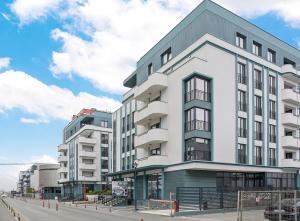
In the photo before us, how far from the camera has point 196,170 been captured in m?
42.3

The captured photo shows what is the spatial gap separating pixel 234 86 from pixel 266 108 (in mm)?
6225

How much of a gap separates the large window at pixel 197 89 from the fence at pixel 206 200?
1007 cm

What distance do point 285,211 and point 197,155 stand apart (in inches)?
816

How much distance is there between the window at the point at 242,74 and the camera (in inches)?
1859

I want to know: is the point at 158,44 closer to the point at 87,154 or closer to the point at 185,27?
the point at 185,27

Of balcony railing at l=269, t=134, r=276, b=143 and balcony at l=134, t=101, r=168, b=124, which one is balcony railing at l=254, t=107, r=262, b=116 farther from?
balcony at l=134, t=101, r=168, b=124

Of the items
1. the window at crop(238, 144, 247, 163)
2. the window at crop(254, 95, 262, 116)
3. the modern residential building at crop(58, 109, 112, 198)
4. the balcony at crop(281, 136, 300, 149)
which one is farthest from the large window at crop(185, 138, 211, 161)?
the modern residential building at crop(58, 109, 112, 198)

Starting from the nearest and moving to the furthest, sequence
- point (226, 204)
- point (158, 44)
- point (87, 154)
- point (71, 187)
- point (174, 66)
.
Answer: point (226, 204), point (174, 66), point (158, 44), point (87, 154), point (71, 187)

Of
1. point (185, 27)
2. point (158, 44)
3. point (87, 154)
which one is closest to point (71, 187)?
point (87, 154)

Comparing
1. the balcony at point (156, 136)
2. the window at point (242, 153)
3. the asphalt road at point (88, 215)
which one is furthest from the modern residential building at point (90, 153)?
the window at point (242, 153)

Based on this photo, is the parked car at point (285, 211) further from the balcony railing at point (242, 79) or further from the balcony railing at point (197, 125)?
the balcony railing at point (242, 79)

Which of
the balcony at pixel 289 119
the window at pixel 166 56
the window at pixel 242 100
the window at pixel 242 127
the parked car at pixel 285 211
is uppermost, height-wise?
the window at pixel 166 56

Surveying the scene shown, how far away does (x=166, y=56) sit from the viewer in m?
52.2

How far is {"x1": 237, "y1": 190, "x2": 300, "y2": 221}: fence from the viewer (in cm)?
2100
